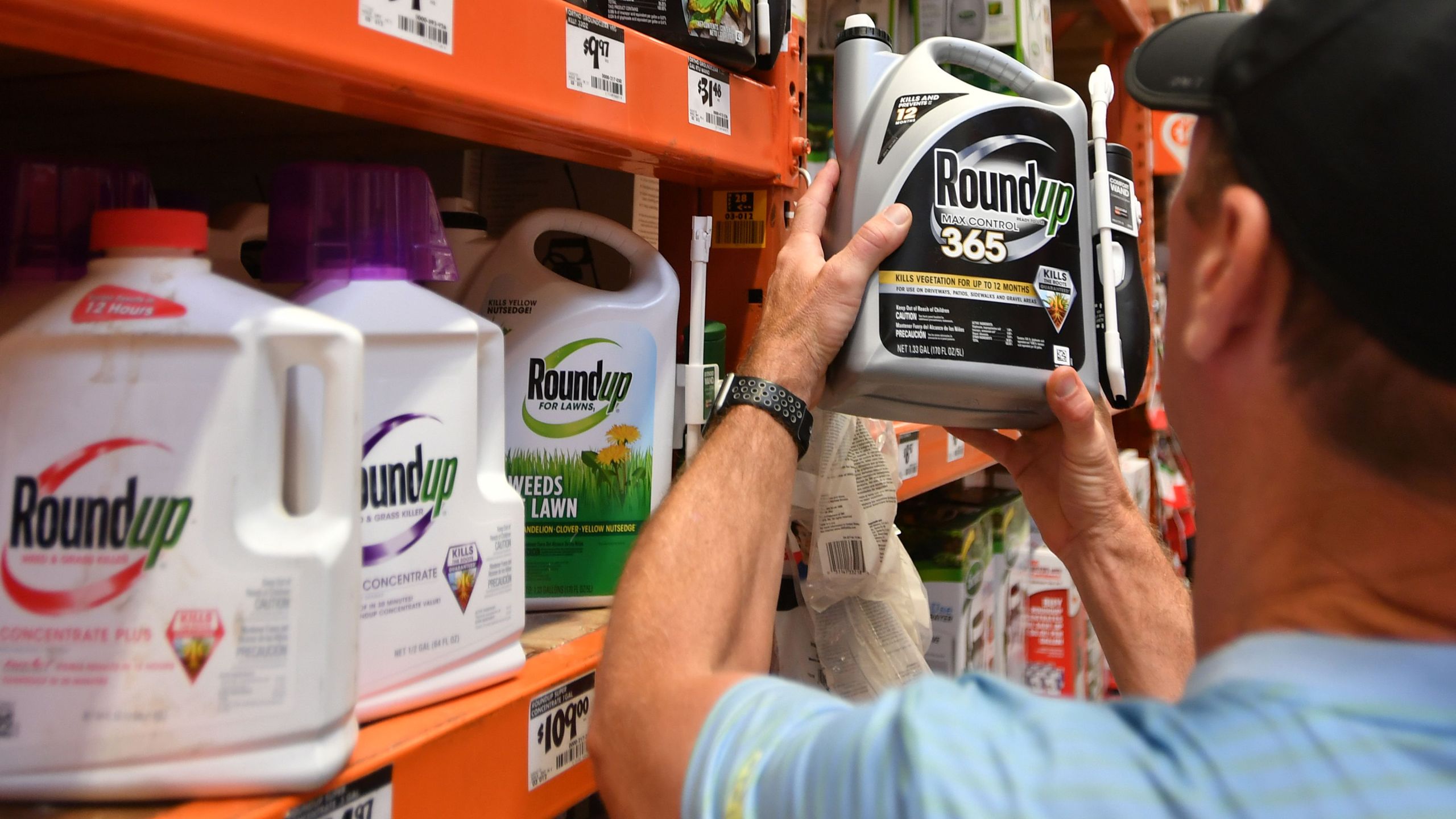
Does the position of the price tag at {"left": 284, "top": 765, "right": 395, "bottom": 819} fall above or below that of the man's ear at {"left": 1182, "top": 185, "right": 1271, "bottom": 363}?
below

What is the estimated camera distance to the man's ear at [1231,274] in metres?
0.53

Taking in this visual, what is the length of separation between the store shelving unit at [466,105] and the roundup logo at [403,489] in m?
0.12

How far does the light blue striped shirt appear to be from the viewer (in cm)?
44

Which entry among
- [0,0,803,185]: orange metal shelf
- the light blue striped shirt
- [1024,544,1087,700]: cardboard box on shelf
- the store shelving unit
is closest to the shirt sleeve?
the light blue striped shirt

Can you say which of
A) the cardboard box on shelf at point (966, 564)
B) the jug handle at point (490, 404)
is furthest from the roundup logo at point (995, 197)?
the cardboard box on shelf at point (966, 564)

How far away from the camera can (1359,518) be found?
1.66 ft

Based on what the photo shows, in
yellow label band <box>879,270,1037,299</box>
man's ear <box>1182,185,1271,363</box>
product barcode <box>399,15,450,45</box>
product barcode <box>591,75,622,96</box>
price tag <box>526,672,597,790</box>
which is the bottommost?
price tag <box>526,672,597,790</box>

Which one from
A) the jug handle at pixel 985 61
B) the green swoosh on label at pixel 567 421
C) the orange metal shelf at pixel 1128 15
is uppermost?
the orange metal shelf at pixel 1128 15

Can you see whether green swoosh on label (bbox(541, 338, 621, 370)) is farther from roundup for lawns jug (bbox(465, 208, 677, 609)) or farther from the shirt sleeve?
the shirt sleeve

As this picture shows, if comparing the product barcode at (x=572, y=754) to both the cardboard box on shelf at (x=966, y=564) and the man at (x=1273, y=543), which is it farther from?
the cardboard box on shelf at (x=966, y=564)

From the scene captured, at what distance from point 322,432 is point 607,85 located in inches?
13.5

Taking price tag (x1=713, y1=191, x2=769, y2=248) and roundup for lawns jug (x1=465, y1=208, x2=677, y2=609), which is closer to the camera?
roundup for lawns jug (x1=465, y1=208, x2=677, y2=609)

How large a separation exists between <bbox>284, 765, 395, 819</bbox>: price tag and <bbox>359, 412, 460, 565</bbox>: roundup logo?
0.13 m

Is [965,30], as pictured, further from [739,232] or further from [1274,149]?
[1274,149]
